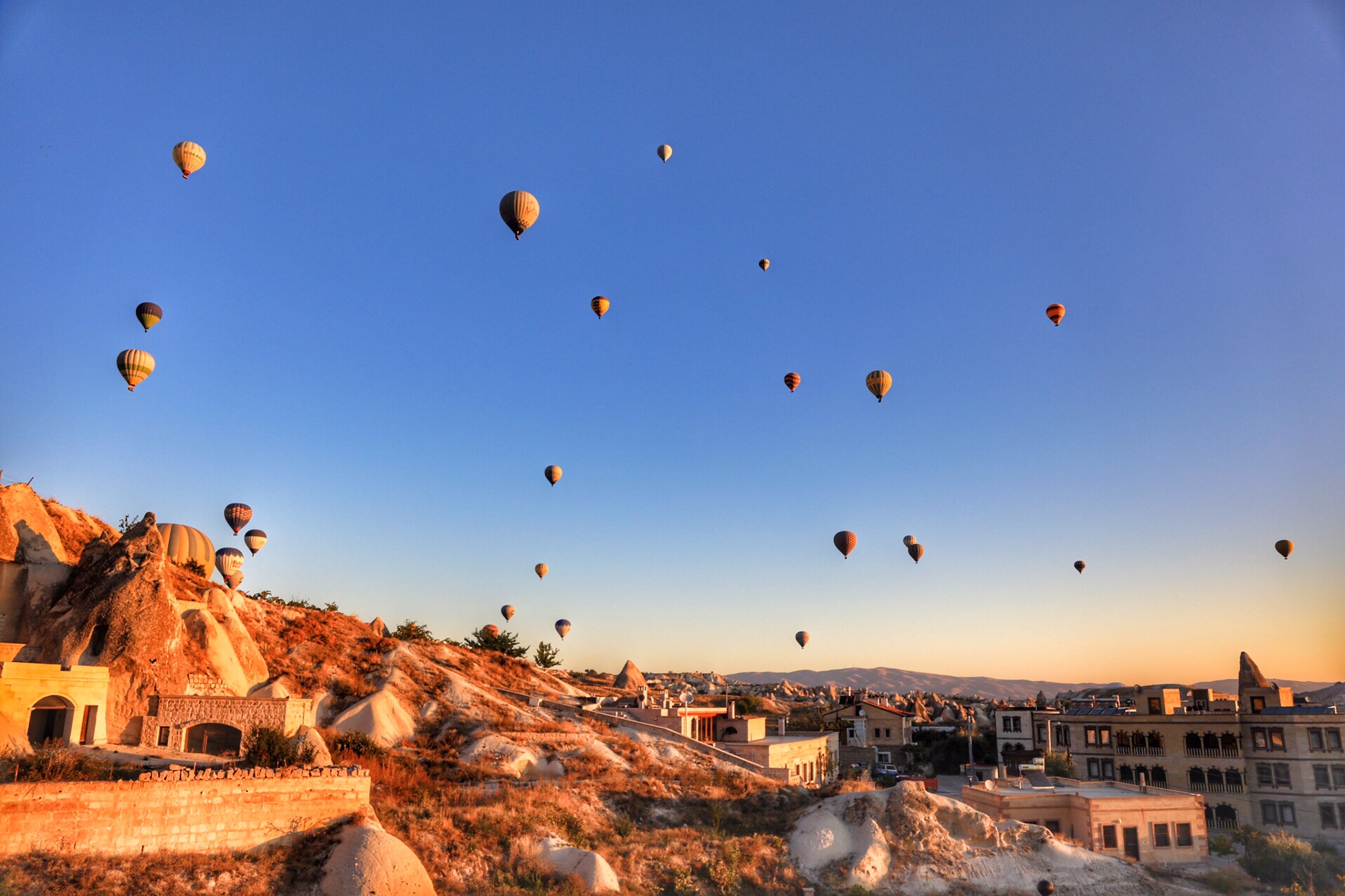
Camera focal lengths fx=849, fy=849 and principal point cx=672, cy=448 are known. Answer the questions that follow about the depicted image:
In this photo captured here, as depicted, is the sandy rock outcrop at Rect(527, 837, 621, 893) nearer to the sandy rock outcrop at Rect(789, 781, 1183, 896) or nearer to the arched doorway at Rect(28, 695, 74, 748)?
the sandy rock outcrop at Rect(789, 781, 1183, 896)

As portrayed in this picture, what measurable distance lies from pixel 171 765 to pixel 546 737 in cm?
2081

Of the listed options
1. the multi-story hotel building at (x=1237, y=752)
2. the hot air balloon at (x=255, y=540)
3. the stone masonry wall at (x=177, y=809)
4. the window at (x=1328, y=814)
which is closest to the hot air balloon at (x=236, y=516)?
the hot air balloon at (x=255, y=540)

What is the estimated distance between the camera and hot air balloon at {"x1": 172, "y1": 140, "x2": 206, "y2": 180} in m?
42.6

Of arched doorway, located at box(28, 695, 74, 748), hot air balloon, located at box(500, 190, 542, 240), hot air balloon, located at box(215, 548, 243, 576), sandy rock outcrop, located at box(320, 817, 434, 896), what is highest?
hot air balloon, located at box(500, 190, 542, 240)

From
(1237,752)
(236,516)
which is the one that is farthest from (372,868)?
(1237,752)

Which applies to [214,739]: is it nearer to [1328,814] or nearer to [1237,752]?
[1237,752]

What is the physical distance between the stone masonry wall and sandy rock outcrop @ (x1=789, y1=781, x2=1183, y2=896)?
1985cm

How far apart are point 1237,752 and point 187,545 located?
7016 centimetres

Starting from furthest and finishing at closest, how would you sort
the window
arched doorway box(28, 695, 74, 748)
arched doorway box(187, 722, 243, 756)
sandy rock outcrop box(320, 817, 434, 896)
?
the window → arched doorway box(187, 722, 243, 756) → arched doorway box(28, 695, 74, 748) → sandy rock outcrop box(320, 817, 434, 896)

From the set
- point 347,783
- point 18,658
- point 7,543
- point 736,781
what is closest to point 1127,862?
point 736,781

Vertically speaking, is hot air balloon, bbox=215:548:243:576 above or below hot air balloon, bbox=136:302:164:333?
below

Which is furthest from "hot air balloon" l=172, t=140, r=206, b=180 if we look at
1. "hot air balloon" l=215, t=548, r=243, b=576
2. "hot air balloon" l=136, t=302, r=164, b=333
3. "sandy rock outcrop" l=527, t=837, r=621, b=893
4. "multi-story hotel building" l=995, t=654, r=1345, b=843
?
"multi-story hotel building" l=995, t=654, r=1345, b=843

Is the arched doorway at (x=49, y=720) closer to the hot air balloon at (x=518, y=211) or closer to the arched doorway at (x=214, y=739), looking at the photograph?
the arched doorway at (x=214, y=739)

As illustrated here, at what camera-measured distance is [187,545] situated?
180 feet
